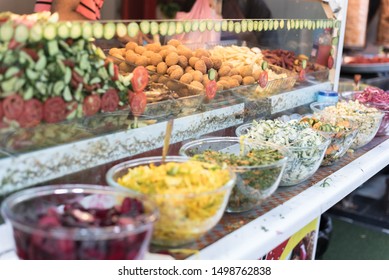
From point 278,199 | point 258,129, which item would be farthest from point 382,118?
point 278,199

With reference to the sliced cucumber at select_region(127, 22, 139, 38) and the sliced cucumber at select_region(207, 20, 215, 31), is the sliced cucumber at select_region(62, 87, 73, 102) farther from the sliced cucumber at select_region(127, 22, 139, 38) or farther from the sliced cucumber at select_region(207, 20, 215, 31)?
the sliced cucumber at select_region(207, 20, 215, 31)

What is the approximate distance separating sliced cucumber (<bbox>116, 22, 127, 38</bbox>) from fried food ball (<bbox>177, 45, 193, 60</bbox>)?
0.50 meters

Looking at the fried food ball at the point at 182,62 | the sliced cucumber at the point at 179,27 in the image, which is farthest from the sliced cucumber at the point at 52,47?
the fried food ball at the point at 182,62

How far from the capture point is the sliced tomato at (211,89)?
73.6 inches

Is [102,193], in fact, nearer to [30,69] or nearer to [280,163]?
[30,69]

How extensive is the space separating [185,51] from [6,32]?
37.7 inches

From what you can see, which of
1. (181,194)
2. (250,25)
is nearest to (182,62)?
(250,25)

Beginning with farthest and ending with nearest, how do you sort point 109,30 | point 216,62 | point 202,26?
point 216,62 → point 202,26 → point 109,30

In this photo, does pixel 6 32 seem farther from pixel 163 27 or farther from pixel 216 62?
pixel 216 62

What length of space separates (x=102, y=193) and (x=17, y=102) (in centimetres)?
30

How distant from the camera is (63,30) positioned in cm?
128

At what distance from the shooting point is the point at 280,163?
146cm

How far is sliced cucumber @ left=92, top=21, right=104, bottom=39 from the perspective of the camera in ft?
4.55

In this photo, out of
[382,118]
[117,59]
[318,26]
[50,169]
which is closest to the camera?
[50,169]
